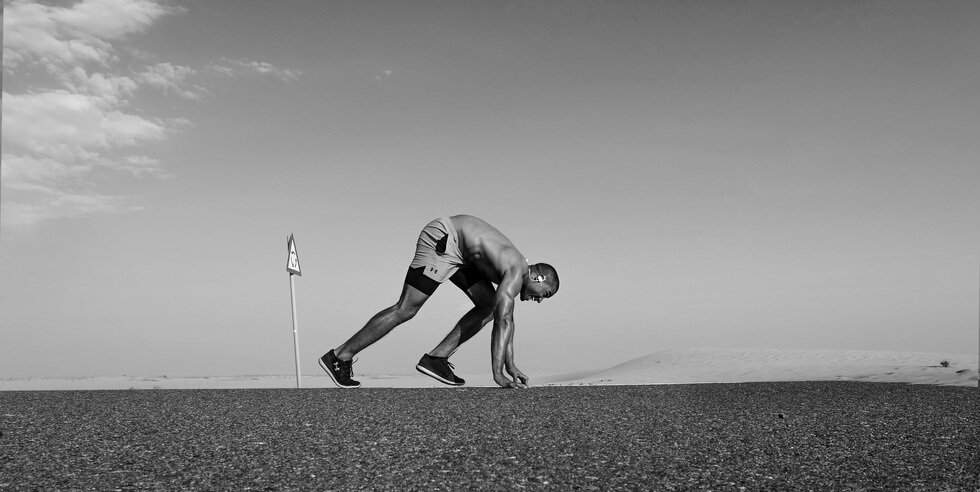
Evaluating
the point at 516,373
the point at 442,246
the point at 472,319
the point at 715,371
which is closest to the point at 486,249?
the point at 442,246

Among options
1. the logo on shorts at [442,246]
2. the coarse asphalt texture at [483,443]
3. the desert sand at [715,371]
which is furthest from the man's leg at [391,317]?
the desert sand at [715,371]

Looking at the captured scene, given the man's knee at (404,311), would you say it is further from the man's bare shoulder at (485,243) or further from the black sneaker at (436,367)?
the man's bare shoulder at (485,243)

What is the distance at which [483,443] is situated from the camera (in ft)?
9.76

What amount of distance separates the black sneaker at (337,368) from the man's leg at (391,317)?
214mm

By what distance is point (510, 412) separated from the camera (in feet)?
12.9

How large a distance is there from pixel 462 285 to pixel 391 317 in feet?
2.40

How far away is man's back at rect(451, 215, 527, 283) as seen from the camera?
6.06 meters

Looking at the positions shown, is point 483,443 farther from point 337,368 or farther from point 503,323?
point 337,368

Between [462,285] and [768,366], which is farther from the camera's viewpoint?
[768,366]

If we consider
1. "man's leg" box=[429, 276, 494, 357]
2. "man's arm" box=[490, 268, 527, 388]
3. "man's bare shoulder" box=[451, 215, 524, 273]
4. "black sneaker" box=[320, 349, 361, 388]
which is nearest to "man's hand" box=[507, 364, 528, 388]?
"man's arm" box=[490, 268, 527, 388]

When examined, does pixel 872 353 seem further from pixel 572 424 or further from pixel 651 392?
pixel 572 424

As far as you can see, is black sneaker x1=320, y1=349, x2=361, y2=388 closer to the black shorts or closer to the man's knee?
the man's knee

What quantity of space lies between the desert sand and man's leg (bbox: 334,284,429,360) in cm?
574

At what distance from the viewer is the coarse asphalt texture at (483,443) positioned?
2447 millimetres
